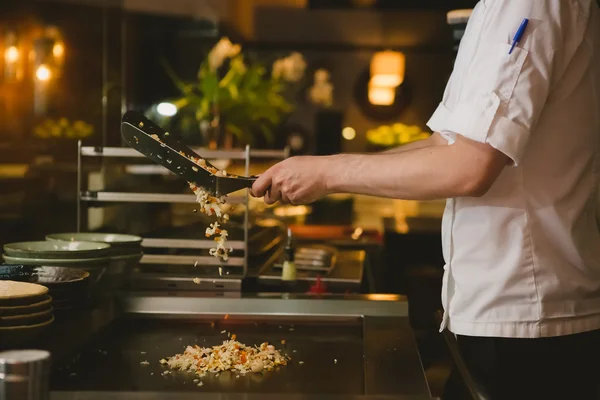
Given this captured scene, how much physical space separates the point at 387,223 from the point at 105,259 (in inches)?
137

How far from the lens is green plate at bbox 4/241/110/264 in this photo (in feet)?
6.59

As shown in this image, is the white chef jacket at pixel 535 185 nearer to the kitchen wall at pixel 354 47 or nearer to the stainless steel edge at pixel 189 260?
the stainless steel edge at pixel 189 260

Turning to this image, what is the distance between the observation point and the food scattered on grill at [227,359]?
67.6 inches

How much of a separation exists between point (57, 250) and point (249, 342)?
55 centimetres

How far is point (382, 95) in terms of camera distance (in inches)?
274

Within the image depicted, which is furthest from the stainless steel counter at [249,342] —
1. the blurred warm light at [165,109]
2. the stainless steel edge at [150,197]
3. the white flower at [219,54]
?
the blurred warm light at [165,109]

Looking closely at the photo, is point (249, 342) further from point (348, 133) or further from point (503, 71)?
point (348, 133)

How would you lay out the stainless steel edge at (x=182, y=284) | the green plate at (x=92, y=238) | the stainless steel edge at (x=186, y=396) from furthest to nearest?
the stainless steel edge at (x=182, y=284)
the green plate at (x=92, y=238)
the stainless steel edge at (x=186, y=396)

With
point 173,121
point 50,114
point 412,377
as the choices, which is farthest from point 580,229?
point 173,121

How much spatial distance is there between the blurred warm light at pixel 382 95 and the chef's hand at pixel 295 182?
522 cm

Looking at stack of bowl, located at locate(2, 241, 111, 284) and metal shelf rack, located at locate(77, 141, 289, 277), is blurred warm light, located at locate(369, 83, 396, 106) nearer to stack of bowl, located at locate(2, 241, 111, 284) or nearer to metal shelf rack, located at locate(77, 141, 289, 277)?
metal shelf rack, located at locate(77, 141, 289, 277)

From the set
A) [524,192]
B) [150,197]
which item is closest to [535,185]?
[524,192]

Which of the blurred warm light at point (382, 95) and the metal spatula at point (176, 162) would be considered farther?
the blurred warm light at point (382, 95)

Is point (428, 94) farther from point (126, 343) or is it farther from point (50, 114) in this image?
point (126, 343)
